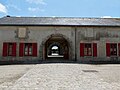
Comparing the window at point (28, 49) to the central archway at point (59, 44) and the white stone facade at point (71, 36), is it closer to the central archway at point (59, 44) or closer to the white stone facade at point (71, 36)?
the white stone facade at point (71, 36)

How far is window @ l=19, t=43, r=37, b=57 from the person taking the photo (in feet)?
55.4

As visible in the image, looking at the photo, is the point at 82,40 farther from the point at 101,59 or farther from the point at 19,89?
the point at 19,89

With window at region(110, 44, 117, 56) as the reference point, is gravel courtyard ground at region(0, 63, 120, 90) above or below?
below

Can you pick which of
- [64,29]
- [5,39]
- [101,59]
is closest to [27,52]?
[5,39]

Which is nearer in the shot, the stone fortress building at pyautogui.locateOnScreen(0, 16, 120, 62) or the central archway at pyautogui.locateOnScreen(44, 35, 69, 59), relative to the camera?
the stone fortress building at pyautogui.locateOnScreen(0, 16, 120, 62)

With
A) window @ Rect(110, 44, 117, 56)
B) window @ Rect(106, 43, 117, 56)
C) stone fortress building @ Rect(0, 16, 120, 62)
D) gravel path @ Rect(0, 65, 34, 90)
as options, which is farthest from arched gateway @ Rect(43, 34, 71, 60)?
gravel path @ Rect(0, 65, 34, 90)

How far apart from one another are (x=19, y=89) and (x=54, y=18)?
15.9 m

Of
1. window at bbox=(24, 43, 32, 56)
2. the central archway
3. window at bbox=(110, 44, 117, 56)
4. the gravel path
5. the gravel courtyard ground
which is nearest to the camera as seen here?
the gravel courtyard ground

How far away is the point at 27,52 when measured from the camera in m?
17.0

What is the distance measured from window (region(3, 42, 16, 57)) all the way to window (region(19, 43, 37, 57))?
2.33ft

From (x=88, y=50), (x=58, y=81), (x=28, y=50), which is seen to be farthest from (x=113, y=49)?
(x=58, y=81)

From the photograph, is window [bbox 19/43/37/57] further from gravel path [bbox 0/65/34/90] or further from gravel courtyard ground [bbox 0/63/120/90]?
gravel courtyard ground [bbox 0/63/120/90]

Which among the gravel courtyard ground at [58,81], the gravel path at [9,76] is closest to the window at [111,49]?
the gravel courtyard ground at [58,81]

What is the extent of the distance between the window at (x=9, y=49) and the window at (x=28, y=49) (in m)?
0.71
